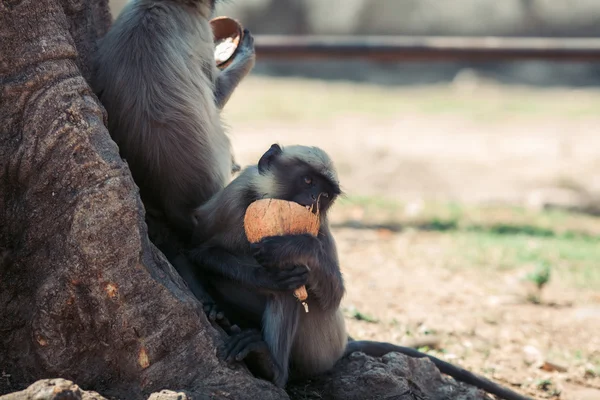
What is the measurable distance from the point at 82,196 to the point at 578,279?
16.2 feet

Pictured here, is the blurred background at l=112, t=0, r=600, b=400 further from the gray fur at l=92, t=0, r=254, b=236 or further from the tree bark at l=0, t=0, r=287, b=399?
the tree bark at l=0, t=0, r=287, b=399

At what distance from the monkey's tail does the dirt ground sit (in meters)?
A: 0.43

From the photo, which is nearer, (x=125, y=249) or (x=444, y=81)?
(x=125, y=249)

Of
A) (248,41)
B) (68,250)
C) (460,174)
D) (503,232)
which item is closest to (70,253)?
(68,250)

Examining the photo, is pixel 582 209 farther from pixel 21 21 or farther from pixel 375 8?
pixel 375 8

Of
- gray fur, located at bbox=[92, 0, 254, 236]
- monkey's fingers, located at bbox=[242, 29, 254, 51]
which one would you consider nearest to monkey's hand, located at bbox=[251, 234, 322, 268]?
gray fur, located at bbox=[92, 0, 254, 236]

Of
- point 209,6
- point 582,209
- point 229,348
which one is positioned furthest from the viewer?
point 582,209

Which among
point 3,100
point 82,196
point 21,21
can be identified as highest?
point 21,21

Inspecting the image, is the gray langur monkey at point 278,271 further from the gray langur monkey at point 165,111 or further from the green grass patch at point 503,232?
the green grass patch at point 503,232

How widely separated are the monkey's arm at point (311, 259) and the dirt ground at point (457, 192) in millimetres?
1210

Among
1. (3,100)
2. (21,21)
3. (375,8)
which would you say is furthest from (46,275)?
(375,8)

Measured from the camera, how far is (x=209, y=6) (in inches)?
172

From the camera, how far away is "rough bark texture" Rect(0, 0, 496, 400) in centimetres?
313

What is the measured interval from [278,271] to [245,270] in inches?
7.8
